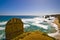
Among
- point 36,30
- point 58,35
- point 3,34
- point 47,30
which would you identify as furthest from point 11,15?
point 58,35

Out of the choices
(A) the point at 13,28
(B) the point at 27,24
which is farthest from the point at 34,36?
(A) the point at 13,28

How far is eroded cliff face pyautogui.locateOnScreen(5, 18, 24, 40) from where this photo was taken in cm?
199

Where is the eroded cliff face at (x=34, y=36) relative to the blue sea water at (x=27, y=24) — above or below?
below

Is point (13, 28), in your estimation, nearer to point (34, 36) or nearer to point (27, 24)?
point (27, 24)

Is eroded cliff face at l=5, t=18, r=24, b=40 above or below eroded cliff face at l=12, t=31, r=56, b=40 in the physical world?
above

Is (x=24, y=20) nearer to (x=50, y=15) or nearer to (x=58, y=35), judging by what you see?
(x=50, y=15)

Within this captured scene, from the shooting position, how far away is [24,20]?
81.4 inches

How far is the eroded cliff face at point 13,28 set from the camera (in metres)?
1.99

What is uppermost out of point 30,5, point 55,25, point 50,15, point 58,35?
point 30,5

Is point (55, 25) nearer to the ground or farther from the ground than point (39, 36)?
farther from the ground

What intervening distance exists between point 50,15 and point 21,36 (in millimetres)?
624

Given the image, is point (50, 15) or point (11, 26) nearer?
point (11, 26)

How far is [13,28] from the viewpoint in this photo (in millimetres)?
2020

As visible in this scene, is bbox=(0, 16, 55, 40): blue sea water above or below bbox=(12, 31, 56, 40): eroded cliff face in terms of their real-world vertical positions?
above
